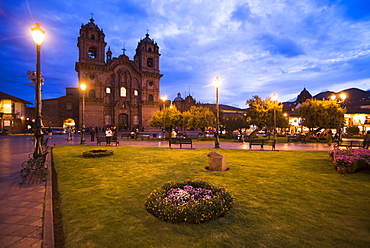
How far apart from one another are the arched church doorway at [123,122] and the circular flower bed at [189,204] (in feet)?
159

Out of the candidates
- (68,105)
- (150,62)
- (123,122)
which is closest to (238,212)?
(123,122)

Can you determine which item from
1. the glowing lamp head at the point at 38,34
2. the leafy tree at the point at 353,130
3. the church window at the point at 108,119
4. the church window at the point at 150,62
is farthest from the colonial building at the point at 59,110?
the leafy tree at the point at 353,130

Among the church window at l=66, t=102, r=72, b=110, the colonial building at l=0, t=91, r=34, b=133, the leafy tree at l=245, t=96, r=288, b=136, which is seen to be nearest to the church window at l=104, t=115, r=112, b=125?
the church window at l=66, t=102, r=72, b=110

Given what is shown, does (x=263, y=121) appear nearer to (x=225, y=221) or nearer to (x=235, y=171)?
(x=235, y=171)

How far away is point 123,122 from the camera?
51.5m

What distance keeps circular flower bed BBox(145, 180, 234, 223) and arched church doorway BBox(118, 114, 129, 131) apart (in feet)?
159

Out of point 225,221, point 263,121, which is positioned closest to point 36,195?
point 225,221

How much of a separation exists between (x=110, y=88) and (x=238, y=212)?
171ft

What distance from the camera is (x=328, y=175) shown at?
292 inches

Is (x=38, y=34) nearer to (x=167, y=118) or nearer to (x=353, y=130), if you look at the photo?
(x=167, y=118)

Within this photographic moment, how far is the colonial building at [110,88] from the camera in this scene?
152ft

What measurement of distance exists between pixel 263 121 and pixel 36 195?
948 inches

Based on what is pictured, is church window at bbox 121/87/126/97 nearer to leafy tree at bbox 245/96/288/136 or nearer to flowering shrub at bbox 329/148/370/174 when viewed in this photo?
leafy tree at bbox 245/96/288/136

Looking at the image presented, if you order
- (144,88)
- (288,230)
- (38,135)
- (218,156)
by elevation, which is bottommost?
(288,230)
